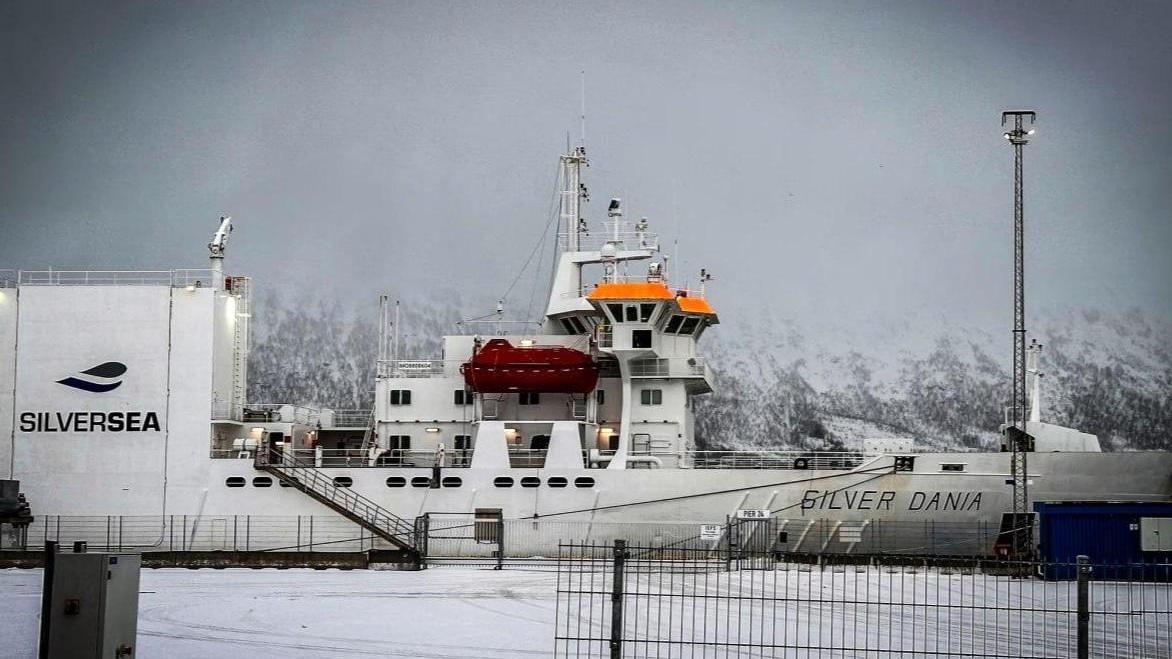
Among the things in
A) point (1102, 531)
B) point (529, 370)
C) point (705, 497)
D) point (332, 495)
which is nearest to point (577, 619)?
point (1102, 531)

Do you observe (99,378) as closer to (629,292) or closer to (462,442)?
(462,442)

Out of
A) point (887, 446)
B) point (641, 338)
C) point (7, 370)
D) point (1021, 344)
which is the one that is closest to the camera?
point (1021, 344)

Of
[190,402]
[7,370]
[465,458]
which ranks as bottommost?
[465,458]

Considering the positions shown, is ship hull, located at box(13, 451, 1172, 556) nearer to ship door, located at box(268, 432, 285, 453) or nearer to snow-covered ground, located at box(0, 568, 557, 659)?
ship door, located at box(268, 432, 285, 453)

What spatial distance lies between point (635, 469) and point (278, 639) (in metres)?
17.5

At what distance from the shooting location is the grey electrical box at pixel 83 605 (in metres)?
9.88

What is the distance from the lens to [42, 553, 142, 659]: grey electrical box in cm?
988

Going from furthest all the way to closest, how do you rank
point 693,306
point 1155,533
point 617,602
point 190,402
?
point 693,306
point 190,402
point 1155,533
point 617,602

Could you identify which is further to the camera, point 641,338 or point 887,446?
point 887,446

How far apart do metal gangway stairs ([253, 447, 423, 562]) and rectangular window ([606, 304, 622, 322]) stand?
22.2ft

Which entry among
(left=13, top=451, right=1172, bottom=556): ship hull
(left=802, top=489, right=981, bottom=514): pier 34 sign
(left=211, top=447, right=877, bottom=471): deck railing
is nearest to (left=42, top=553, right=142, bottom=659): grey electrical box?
(left=13, top=451, right=1172, bottom=556): ship hull

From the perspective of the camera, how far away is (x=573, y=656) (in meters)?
13.2

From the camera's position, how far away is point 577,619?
51.0 ft

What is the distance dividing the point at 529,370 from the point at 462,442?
9.46 feet
